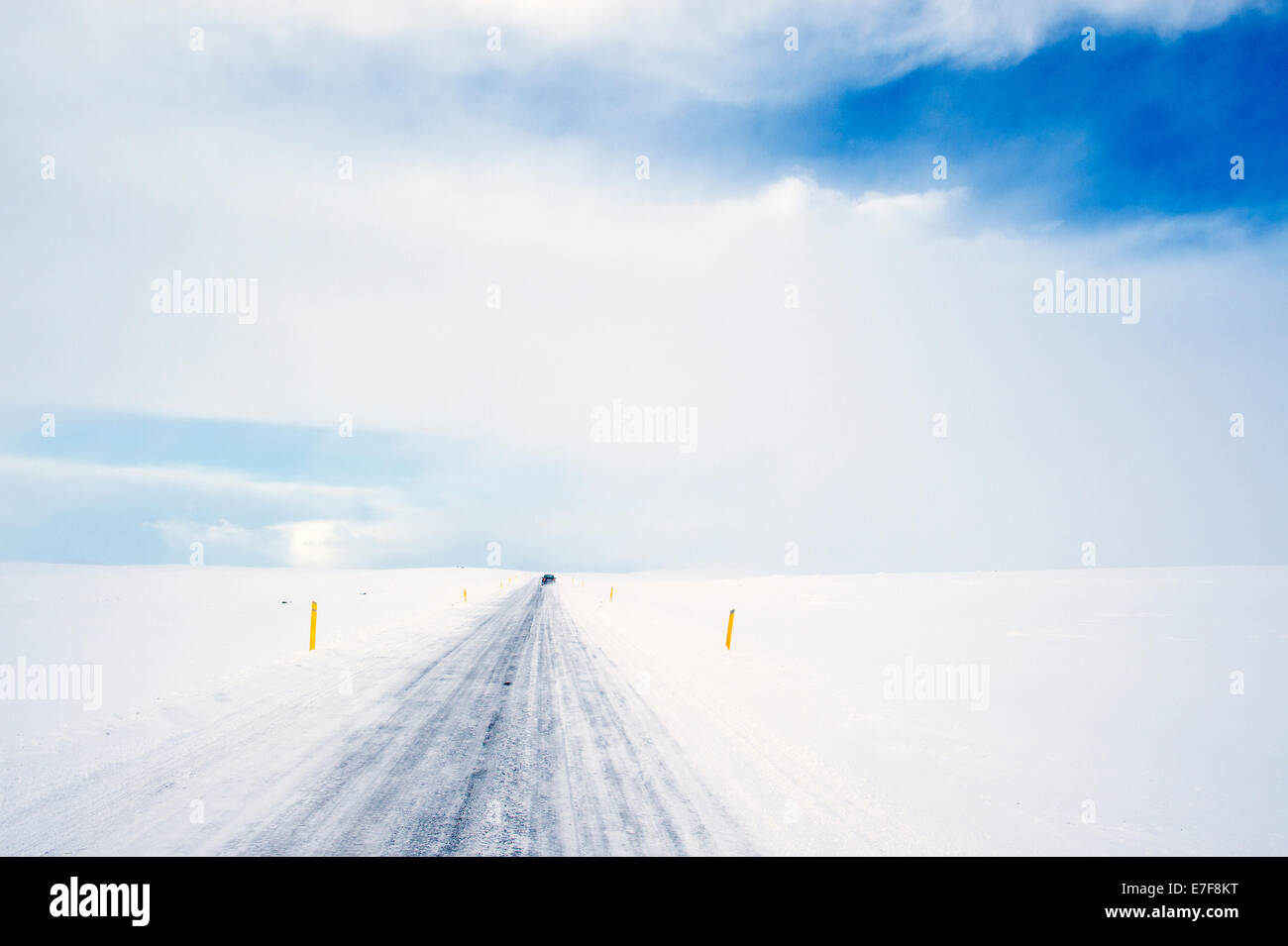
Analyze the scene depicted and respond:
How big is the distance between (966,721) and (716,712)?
4.16 m

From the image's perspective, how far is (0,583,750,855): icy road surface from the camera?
4.91 m

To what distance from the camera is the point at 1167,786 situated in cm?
683

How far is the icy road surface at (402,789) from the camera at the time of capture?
491 centimetres

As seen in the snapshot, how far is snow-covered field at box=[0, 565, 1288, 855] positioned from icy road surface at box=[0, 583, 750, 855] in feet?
0.18

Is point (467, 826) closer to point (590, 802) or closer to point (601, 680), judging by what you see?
point (590, 802)

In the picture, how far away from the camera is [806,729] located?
29.8ft

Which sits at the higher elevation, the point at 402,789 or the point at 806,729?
the point at 402,789

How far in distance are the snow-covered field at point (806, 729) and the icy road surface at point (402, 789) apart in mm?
53

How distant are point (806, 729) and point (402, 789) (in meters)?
5.73

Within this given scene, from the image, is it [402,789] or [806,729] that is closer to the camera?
[402,789]

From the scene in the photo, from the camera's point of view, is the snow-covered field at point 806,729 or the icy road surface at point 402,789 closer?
the icy road surface at point 402,789

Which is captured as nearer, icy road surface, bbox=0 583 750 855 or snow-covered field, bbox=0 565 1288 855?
icy road surface, bbox=0 583 750 855

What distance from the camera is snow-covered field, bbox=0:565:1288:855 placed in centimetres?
557

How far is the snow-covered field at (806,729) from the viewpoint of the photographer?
5.57 meters
